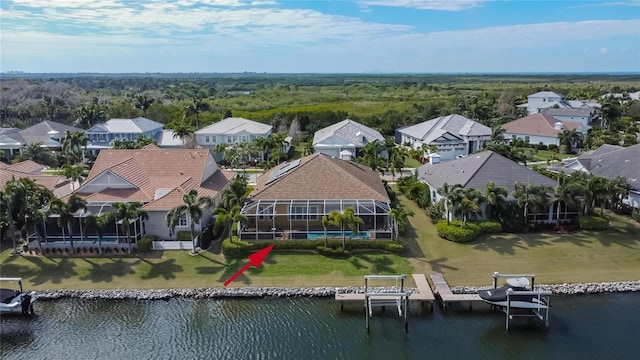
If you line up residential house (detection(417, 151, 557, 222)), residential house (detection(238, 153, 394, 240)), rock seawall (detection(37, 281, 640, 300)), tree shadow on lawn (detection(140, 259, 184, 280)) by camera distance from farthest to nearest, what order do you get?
residential house (detection(417, 151, 557, 222)), residential house (detection(238, 153, 394, 240)), tree shadow on lawn (detection(140, 259, 184, 280)), rock seawall (detection(37, 281, 640, 300))

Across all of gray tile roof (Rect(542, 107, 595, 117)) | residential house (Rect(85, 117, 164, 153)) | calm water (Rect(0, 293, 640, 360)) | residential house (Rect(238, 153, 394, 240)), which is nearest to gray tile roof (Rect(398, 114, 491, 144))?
gray tile roof (Rect(542, 107, 595, 117))

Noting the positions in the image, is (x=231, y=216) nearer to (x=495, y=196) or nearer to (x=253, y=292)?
(x=253, y=292)

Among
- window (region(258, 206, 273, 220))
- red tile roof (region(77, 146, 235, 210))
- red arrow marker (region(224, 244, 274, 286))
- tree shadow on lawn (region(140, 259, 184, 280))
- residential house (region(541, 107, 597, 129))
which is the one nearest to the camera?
tree shadow on lawn (region(140, 259, 184, 280))

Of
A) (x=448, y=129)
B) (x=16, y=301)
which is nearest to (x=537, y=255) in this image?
(x=16, y=301)

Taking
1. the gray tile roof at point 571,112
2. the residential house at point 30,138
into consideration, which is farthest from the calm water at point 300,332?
the gray tile roof at point 571,112

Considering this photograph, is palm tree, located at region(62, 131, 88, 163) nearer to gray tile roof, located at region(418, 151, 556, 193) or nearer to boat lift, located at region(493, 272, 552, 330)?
gray tile roof, located at region(418, 151, 556, 193)

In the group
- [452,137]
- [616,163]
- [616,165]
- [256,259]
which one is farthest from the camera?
[452,137]

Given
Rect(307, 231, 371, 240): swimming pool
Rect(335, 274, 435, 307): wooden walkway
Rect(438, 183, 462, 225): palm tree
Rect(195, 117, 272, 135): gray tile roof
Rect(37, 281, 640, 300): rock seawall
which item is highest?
Rect(195, 117, 272, 135): gray tile roof
